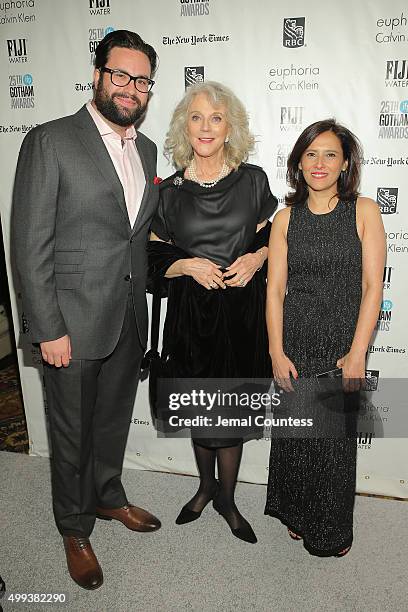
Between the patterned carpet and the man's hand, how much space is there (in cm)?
162

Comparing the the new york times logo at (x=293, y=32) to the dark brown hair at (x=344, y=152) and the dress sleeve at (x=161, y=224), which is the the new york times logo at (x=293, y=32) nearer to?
the dark brown hair at (x=344, y=152)

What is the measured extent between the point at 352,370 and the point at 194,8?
75.8 inches

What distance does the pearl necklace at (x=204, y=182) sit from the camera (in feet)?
7.82

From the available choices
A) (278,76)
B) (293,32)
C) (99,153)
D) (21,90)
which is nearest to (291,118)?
(278,76)

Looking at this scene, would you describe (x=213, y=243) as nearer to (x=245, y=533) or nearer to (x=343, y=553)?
(x=245, y=533)

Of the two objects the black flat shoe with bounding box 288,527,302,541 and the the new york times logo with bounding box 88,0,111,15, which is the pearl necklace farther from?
the black flat shoe with bounding box 288,527,302,541

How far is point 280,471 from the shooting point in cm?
254

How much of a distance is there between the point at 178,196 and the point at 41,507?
186 centimetres

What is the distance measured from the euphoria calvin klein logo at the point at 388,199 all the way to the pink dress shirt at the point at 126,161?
3.97 ft

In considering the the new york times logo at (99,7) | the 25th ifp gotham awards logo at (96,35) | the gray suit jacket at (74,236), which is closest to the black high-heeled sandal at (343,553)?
the gray suit jacket at (74,236)

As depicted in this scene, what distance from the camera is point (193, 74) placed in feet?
9.05

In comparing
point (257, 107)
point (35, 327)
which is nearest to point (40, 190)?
point (35, 327)

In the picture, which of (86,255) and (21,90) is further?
(21,90)

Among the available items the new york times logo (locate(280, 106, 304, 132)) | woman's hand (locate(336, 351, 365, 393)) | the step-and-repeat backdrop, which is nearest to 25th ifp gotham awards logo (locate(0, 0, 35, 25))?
the step-and-repeat backdrop
